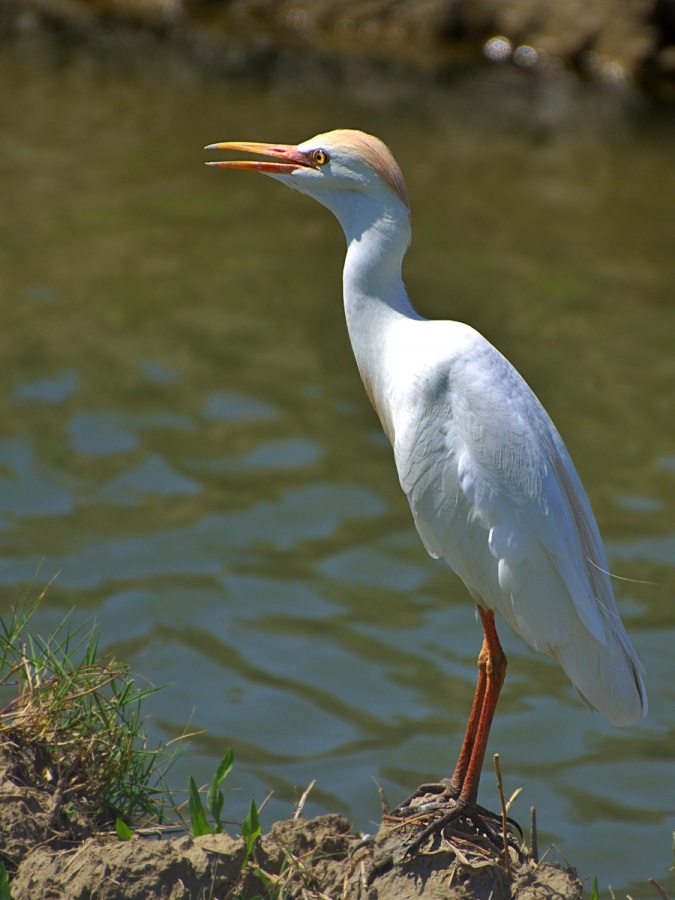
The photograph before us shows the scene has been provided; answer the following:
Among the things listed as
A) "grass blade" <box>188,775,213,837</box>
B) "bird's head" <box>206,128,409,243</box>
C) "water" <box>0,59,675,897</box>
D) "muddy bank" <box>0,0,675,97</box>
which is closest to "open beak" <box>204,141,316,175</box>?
"bird's head" <box>206,128,409,243</box>

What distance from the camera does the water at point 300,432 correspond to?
20.0ft

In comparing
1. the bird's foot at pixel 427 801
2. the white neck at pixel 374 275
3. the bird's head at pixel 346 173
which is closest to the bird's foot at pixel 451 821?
the bird's foot at pixel 427 801

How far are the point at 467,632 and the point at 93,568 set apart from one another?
208cm

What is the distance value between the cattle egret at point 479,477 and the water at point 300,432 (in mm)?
1024

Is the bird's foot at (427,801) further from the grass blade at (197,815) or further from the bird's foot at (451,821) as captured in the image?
the grass blade at (197,815)

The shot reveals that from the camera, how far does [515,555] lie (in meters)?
3.77

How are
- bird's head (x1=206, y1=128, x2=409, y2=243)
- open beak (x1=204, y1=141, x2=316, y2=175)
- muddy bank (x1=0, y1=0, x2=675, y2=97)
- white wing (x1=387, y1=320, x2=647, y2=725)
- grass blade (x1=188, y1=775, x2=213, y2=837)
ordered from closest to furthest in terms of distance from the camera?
grass blade (x1=188, y1=775, x2=213, y2=837) → white wing (x1=387, y1=320, x2=647, y2=725) → bird's head (x1=206, y1=128, x2=409, y2=243) → open beak (x1=204, y1=141, x2=316, y2=175) → muddy bank (x1=0, y1=0, x2=675, y2=97)

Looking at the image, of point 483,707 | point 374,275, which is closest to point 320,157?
point 374,275

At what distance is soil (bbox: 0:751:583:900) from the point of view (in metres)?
3.45

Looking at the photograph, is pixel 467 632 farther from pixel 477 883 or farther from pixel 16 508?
pixel 477 883

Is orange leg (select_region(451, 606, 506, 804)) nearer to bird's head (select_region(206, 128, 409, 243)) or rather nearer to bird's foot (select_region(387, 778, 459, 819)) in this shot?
bird's foot (select_region(387, 778, 459, 819))

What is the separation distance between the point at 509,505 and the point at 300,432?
4.45 meters

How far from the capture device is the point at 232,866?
3.52 meters

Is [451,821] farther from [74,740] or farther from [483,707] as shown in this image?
[74,740]
